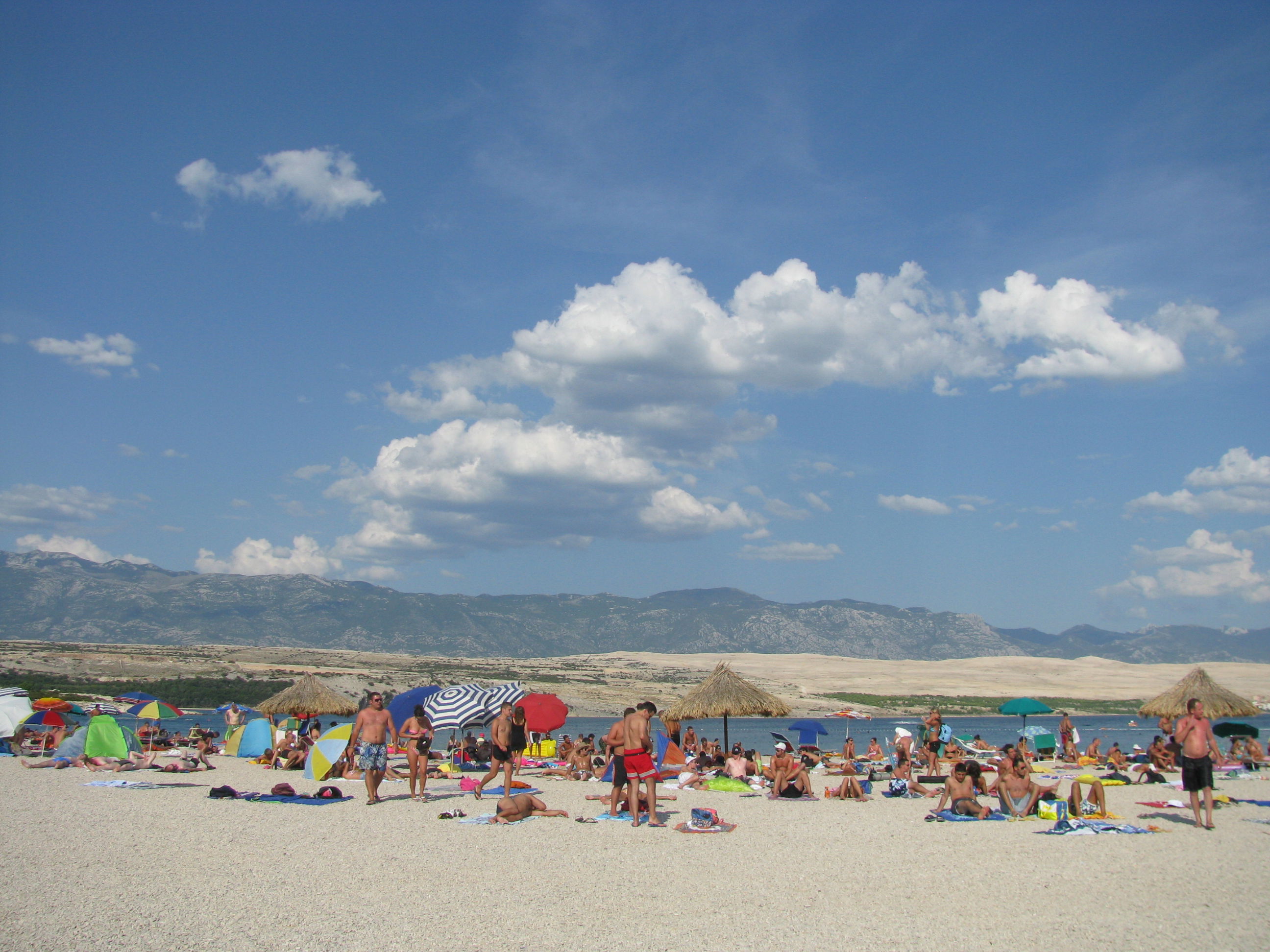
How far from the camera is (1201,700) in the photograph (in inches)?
947

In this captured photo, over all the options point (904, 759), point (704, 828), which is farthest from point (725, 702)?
point (704, 828)

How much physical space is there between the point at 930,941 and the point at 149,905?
18.9ft

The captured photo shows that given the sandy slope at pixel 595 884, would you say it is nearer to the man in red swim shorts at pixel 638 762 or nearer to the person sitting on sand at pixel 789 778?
the man in red swim shorts at pixel 638 762

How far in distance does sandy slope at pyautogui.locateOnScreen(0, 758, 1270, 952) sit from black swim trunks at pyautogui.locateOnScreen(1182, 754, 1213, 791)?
0.59 m

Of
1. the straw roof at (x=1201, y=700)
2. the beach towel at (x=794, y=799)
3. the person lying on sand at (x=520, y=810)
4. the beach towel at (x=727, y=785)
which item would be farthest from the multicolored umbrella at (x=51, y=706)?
the straw roof at (x=1201, y=700)

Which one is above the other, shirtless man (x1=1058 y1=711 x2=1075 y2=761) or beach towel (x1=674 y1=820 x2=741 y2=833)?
beach towel (x1=674 y1=820 x2=741 y2=833)

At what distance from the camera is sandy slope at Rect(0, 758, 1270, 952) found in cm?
615

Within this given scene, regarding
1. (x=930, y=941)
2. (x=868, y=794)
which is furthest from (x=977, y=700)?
(x=930, y=941)

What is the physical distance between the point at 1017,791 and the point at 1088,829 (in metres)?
1.62

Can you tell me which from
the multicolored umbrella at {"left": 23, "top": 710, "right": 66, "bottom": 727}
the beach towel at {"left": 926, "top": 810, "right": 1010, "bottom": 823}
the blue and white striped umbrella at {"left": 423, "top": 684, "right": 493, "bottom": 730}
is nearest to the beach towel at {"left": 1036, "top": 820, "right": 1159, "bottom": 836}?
the beach towel at {"left": 926, "top": 810, "right": 1010, "bottom": 823}

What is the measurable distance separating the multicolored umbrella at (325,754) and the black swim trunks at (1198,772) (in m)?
12.8

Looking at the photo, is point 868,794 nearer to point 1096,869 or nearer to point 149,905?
point 1096,869

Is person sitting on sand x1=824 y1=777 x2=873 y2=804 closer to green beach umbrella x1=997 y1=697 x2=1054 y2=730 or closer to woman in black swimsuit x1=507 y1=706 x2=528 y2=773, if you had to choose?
woman in black swimsuit x1=507 y1=706 x2=528 y2=773

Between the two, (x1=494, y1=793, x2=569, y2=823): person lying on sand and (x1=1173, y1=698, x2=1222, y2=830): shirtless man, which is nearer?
(x1=1173, y1=698, x2=1222, y2=830): shirtless man
